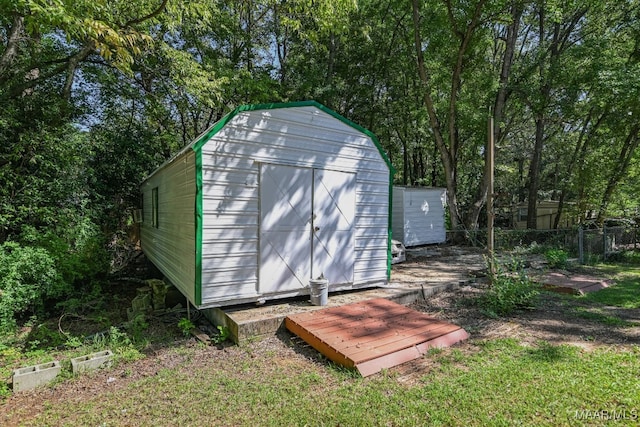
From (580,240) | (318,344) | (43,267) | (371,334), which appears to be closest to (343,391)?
(318,344)

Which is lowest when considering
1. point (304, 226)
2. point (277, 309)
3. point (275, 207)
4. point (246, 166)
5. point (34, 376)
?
point (34, 376)

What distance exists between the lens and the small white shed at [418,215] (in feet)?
37.6

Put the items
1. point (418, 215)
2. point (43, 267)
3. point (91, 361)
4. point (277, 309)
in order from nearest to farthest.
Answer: point (91, 361) < point (277, 309) < point (43, 267) < point (418, 215)

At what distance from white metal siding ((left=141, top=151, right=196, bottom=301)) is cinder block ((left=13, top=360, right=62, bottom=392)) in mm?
1497

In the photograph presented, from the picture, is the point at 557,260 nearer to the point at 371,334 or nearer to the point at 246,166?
the point at 371,334

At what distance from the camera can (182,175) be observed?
476 cm

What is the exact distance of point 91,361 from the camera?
348 centimetres

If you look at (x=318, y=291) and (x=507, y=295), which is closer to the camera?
(x=318, y=291)

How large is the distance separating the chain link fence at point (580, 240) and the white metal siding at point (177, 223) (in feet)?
27.4

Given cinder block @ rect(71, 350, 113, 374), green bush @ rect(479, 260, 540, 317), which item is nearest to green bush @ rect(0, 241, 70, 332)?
cinder block @ rect(71, 350, 113, 374)

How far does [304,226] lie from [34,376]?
341 cm

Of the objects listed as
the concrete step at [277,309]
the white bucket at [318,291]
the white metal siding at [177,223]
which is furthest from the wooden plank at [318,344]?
the white metal siding at [177,223]

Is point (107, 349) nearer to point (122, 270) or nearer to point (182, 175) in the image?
point (182, 175)

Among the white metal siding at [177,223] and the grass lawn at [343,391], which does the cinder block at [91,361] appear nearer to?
the grass lawn at [343,391]
